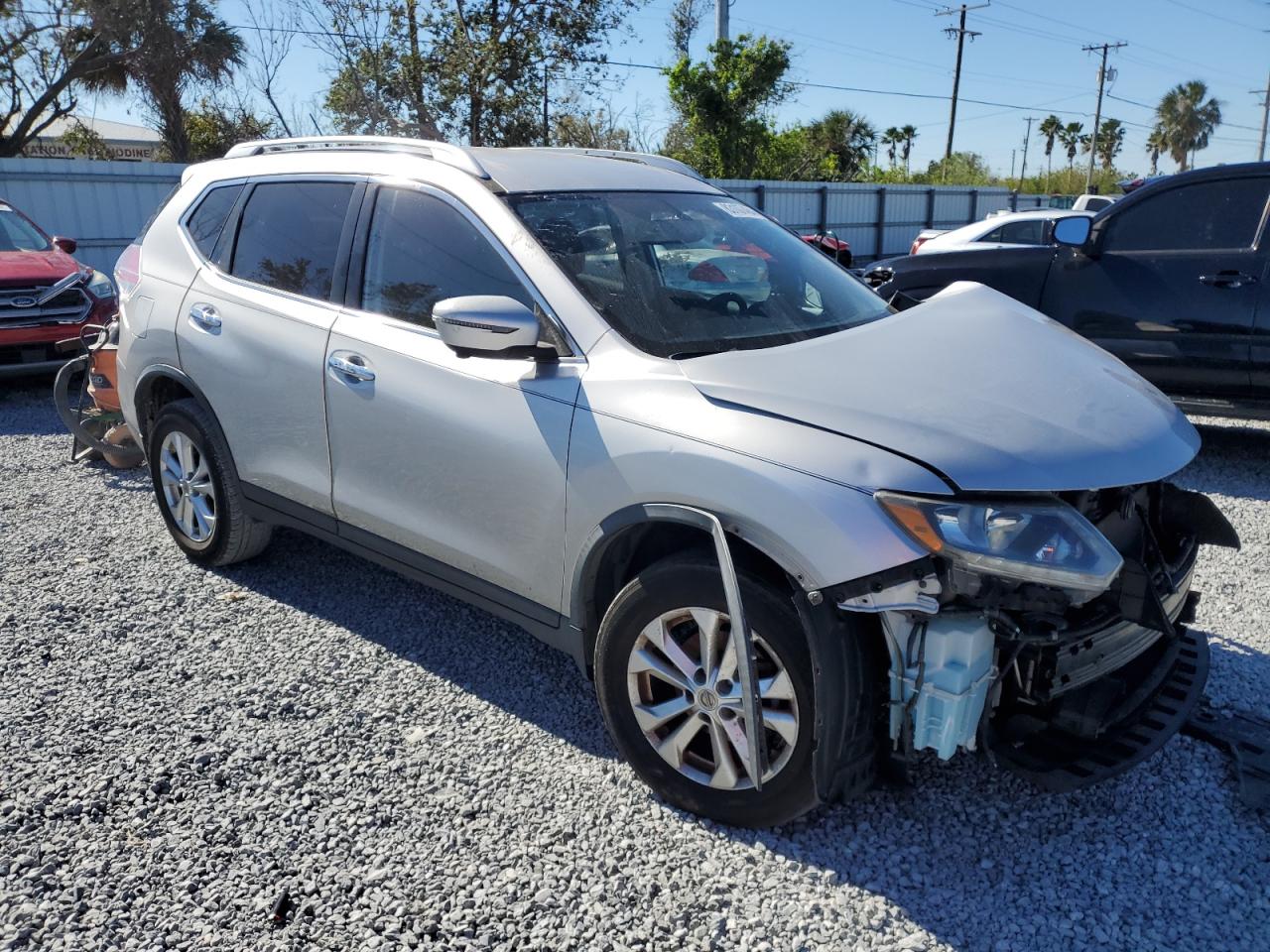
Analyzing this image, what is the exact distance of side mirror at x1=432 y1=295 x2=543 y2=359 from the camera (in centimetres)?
288

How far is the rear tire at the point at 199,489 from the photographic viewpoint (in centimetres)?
432

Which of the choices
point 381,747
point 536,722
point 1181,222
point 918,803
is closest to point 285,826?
point 381,747

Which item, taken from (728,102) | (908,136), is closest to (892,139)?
(908,136)

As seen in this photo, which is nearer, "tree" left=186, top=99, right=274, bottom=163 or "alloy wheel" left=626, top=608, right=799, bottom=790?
"alloy wheel" left=626, top=608, right=799, bottom=790

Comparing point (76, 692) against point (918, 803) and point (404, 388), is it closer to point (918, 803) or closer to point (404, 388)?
point (404, 388)

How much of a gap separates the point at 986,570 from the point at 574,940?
1.34 meters

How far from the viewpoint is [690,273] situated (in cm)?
349

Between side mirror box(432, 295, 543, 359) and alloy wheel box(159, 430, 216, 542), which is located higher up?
side mirror box(432, 295, 543, 359)

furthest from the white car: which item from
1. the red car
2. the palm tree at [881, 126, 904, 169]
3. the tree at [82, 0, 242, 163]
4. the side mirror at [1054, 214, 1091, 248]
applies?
the palm tree at [881, 126, 904, 169]

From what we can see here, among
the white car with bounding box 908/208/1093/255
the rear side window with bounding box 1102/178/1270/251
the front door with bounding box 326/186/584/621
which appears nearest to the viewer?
the front door with bounding box 326/186/584/621

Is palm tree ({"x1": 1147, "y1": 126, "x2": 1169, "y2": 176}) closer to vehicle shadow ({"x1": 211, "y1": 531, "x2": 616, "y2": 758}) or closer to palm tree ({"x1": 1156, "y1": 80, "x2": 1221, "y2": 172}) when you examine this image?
palm tree ({"x1": 1156, "y1": 80, "x2": 1221, "y2": 172})

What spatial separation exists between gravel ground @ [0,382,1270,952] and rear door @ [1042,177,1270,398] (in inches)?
104

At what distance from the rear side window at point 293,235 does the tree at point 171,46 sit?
21.5 m

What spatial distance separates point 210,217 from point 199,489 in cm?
121
